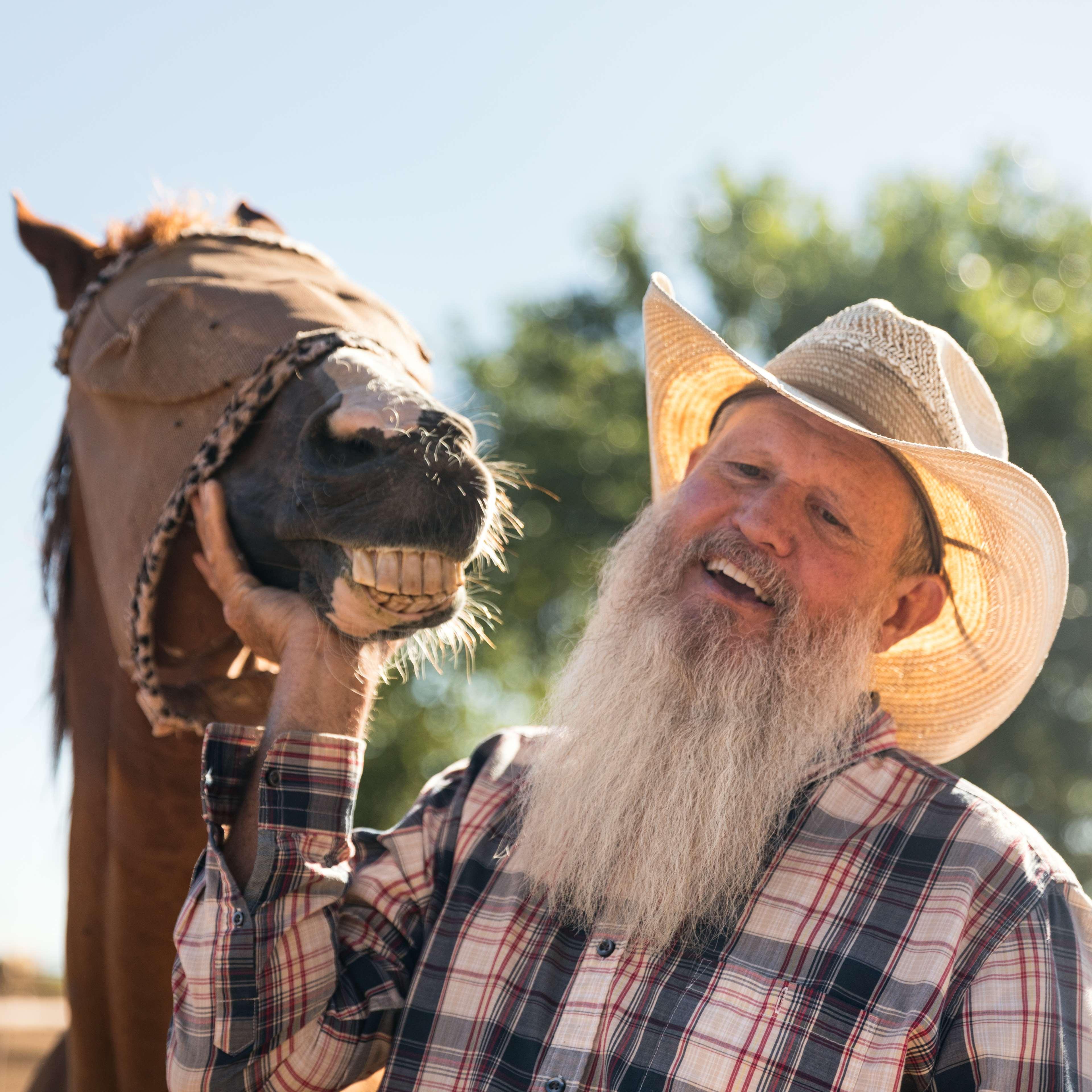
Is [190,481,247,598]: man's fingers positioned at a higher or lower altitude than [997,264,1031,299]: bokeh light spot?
lower

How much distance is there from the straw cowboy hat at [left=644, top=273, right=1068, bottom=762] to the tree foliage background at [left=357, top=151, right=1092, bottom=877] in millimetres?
9671

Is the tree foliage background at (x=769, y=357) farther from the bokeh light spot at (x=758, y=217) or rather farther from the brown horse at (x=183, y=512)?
the brown horse at (x=183, y=512)

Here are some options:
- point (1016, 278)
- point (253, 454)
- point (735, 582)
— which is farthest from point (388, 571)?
point (1016, 278)

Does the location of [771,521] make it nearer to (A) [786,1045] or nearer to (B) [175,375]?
(A) [786,1045]

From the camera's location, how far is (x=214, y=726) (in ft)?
6.12

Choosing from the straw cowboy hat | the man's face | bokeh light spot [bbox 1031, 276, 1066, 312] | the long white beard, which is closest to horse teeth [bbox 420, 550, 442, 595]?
the long white beard

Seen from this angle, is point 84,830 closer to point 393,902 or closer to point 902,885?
point 393,902

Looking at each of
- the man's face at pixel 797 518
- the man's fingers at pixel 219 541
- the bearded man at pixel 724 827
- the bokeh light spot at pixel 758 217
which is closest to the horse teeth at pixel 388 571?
the bearded man at pixel 724 827

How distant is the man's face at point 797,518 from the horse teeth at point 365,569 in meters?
0.81

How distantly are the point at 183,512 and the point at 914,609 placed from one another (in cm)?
155

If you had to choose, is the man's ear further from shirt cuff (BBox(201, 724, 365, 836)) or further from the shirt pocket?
shirt cuff (BBox(201, 724, 365, 836))

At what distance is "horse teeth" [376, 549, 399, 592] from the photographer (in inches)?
64.1

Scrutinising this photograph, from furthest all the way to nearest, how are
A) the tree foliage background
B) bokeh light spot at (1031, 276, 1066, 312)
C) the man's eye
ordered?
bokeh light spot at (1031, 276, 1066, 312), the tree foliage background, the man's eye

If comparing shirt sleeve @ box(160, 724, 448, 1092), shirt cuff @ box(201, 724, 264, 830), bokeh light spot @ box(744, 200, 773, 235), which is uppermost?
bokeh light spot @ box(744, 200, 773, 235)
